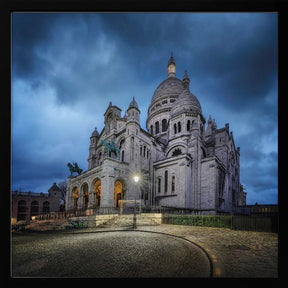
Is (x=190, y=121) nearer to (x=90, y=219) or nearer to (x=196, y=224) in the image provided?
(x=196, y=224)

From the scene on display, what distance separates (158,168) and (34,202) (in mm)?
36784

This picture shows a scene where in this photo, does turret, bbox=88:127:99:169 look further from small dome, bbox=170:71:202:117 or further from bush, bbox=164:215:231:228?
bush, bbox=164:215:231:228

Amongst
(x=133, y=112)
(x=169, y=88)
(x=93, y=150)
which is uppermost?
(x=169, y=88)

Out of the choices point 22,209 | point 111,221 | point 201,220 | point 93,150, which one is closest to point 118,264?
point 201,220

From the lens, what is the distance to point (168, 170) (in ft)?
98.1

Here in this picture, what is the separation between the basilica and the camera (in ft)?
87.6

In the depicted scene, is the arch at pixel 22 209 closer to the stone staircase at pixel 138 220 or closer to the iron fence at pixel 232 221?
the stone staircase at pixel 138 220

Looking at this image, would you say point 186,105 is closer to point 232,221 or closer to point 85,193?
point 85,193

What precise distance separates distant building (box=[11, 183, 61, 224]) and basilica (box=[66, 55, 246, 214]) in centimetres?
1770

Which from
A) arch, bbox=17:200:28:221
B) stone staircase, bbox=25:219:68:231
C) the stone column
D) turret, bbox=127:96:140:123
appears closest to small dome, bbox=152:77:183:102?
turret, bbox=127:96:140:123

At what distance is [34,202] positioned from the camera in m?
46.4

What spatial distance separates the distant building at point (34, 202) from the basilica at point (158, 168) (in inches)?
697
